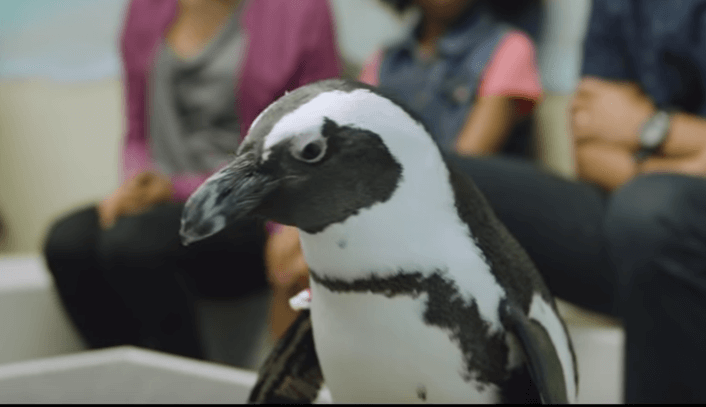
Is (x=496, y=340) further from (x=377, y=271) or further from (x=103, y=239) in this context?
(x=103, y=239)

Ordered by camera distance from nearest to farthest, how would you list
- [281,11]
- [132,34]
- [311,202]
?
[311,202], [281,11], [132,34]

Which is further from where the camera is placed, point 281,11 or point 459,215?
point 281,11

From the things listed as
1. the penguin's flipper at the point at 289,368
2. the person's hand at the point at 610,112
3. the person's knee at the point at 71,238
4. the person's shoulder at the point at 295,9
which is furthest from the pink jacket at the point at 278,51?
the penguin's flipper at the point at 289,368

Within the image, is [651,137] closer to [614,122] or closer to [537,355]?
[614,122]

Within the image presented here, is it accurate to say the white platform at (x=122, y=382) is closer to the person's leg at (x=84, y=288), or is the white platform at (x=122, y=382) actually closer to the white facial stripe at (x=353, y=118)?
the white facial stripe at (x=353, y=118)

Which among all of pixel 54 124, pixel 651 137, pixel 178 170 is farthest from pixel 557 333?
pixel 54 124

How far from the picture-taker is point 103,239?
2.69ft

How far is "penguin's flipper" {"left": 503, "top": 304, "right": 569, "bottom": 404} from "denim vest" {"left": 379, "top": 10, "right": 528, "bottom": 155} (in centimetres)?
50

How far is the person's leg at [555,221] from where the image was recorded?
0.47m

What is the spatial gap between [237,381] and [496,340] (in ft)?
0.68

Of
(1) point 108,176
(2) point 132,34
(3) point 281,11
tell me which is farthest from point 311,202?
(1) point 108,176

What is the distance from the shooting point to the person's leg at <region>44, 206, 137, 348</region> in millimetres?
822

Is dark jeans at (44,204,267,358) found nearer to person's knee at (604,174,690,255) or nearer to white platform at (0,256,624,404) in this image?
white platform at (0,256,624,404)

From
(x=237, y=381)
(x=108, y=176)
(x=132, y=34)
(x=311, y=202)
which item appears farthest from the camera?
(x=108, y=176)
